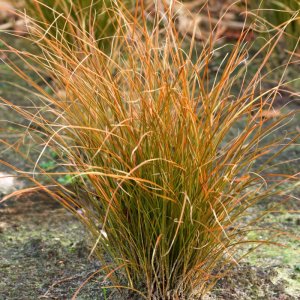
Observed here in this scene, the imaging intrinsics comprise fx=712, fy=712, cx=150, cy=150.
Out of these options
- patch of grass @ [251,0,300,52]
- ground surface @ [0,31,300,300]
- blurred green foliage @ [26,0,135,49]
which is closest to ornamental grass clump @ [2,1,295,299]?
ground surface @ [0,31,300,300]

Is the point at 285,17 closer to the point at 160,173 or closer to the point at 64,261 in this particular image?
the point at 64,261

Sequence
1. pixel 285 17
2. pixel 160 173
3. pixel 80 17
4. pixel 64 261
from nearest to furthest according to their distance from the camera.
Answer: pixel 160 173 < pixel 64 261 < pixel 80 17 < pixel 285 17

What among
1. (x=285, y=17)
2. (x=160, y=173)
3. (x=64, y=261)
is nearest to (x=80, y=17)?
(x=285, y=17)

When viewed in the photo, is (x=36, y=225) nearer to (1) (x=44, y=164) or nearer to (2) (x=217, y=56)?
(1) (x=44, y=164)

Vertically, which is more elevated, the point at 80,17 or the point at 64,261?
the point at 80,17

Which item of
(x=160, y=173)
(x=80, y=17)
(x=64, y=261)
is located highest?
(x=160, y=173)

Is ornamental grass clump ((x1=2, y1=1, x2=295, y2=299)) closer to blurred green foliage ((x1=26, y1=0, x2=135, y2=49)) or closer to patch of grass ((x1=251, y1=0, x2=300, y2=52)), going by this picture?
blurred green foliage ((x1=26, y1=0, x2=135, y2=49))

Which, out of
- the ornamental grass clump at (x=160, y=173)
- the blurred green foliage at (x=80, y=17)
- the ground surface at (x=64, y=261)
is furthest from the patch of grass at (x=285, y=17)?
the ornamental grass clump at (x=160, y=173)

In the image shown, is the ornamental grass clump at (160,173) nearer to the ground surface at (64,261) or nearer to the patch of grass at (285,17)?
the ground surface at (64,261)

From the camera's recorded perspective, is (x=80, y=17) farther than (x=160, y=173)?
Yes

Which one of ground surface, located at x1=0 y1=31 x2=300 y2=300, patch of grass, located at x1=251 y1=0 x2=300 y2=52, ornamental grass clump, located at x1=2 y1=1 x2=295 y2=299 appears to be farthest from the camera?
patch of grass, located at x1=251 y1=0 x2=300 y2=52
